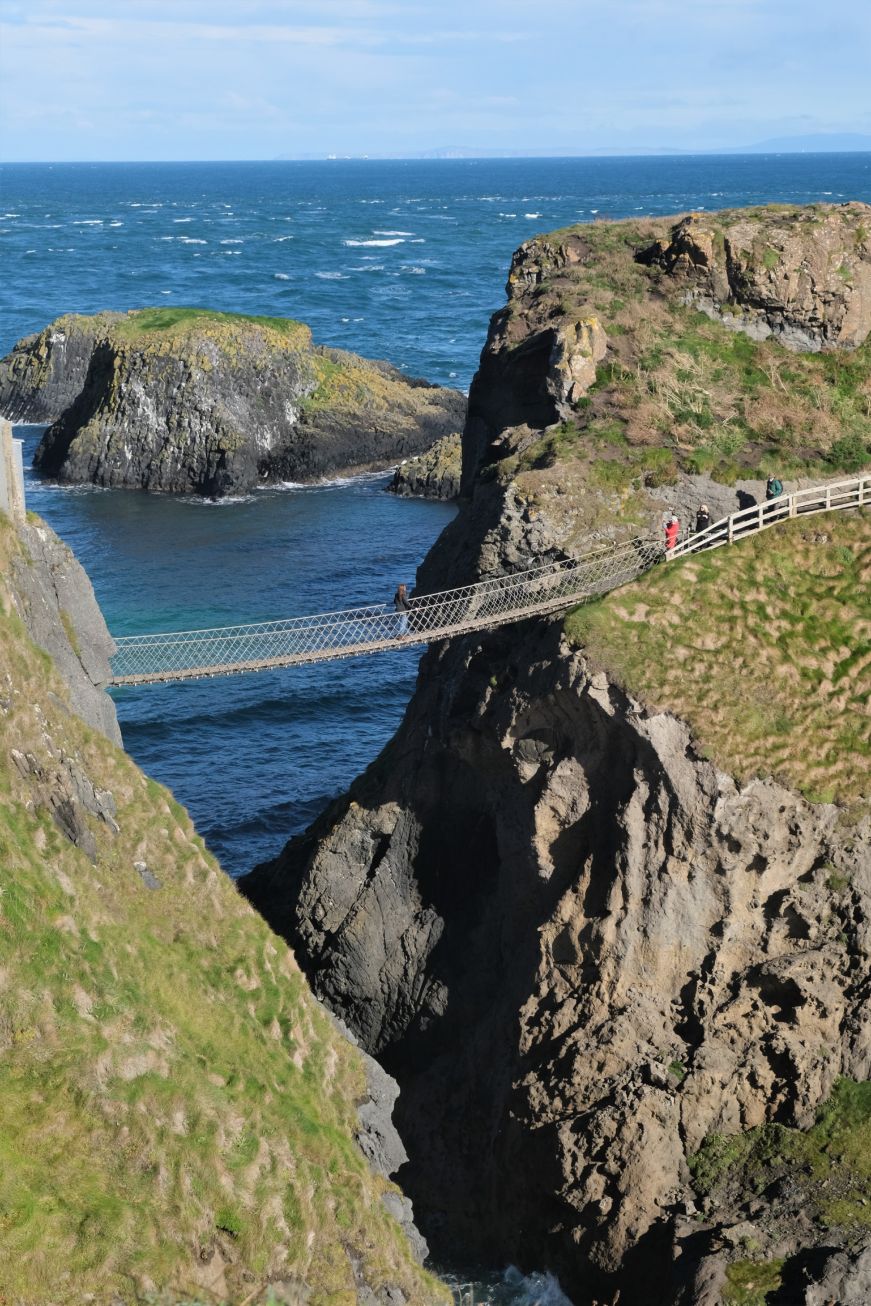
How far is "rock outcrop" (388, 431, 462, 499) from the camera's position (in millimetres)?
93938

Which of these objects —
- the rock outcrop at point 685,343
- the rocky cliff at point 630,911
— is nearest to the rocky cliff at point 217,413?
the rock outcrop at point 685,343

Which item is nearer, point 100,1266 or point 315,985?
point 100,1266

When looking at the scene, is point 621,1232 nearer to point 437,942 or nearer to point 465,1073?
point 465,1073

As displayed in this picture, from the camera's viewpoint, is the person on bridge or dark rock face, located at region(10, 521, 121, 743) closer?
dark rock face, located at region(10, 521, 121, 743)

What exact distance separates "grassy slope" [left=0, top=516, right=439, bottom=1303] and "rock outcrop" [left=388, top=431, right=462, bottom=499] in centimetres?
5935

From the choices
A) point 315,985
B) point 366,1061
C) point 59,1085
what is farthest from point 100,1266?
point 315,985

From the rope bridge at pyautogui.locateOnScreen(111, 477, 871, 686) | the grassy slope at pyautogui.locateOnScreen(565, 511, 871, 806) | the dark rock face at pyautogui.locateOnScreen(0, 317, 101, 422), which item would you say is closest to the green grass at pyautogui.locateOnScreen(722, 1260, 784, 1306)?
the grassy slope at pyautogui.locateOnScreen(565, 511, 871, 806)

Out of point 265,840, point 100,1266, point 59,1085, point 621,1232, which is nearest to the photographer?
point 100,1266

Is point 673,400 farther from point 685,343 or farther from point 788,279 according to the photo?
point 788,279

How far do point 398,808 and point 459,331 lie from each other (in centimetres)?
10452

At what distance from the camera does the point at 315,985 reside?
43.8m

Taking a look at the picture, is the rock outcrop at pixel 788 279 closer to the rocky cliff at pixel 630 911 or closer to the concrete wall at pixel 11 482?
the rocky cliff at pixel 630 911

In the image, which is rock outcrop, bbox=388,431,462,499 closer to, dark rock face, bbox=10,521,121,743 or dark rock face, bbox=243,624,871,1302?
dark rock face, bbox=243,624,871,1302

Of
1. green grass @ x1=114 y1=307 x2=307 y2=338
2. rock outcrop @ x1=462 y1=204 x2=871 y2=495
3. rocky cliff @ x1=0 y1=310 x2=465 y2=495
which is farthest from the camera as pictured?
green grass @ x1=114 y1=307 x2=307 y2=338
